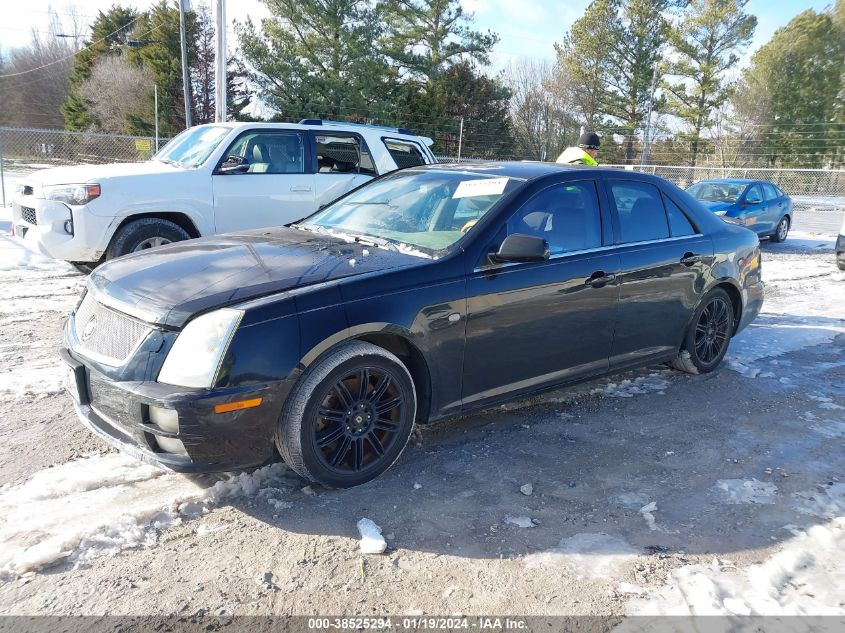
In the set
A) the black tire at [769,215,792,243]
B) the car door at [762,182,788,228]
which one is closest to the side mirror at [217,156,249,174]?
the car door at [762,182,788,228]

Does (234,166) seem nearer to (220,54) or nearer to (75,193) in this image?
(75,193)

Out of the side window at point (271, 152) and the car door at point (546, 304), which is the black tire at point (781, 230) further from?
the car door at point (546, 304)

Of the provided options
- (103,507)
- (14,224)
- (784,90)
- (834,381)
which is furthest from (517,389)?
(784,90)

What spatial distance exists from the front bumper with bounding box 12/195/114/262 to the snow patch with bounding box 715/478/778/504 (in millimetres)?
5984

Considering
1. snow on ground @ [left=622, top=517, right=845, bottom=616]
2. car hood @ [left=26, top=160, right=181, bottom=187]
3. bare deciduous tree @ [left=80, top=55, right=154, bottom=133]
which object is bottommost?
snow on ground @ [left=622, top=517, right=845, bottom=616]

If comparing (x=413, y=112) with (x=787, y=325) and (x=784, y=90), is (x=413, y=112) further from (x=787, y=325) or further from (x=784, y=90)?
(x=787, y=325)

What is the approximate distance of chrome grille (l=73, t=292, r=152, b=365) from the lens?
293cm

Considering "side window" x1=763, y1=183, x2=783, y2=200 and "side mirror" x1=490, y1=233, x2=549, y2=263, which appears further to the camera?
"side window" x1=763, y1=183, x2=783, y2=200

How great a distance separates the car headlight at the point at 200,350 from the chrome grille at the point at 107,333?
213 millimetres

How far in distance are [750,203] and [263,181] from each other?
1079 cm

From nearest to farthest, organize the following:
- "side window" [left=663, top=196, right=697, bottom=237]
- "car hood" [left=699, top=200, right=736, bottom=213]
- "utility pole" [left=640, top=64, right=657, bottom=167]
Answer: "side window" [left=663, top=196, right=697, bottom=237] < "car hood" [left=699, top=200, right=736, bottom=213] < "utility pole" [left=640, top=64, right=657, bottom=167]

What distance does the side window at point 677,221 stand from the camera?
4.84 m

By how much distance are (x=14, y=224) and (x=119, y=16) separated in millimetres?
45270

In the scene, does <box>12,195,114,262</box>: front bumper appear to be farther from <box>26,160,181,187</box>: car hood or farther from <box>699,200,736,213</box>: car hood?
<box>699,200,736,213</box>: car hood
